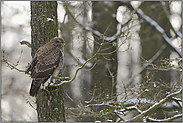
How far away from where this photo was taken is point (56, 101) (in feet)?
11.2

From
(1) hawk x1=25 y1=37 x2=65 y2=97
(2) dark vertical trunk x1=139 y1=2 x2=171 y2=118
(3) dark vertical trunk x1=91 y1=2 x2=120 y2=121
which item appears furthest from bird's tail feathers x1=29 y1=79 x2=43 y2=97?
(2) dark vertical trunk x1=139 y1=2 x2=171 y2=118

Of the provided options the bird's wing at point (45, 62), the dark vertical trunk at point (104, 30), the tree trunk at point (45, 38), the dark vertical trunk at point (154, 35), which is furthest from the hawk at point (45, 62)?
the dark vertical trunk at point (154, 35)

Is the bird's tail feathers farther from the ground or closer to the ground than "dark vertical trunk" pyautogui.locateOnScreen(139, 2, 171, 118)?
closer to the ground

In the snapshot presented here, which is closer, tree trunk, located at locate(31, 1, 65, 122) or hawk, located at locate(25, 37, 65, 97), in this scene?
hawk, located at locate(25, 37, 65, 97)

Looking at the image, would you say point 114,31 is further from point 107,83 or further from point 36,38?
point 36,38

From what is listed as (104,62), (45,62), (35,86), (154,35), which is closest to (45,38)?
(45,62)

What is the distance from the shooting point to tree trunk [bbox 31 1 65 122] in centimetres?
337

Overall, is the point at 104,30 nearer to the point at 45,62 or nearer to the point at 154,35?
the point at 154,35

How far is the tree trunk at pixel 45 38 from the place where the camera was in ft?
11.1

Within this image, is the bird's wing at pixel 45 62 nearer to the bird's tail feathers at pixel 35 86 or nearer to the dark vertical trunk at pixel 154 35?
the bird's tail feathers at pixel 35 86

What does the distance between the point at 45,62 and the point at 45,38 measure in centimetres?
49

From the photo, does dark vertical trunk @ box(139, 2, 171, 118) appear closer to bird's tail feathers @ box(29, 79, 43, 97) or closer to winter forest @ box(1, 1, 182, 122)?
winter forest @ box(1, 1, 182, 122)

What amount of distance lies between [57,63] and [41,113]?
97 centimetres

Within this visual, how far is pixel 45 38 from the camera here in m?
3.39
